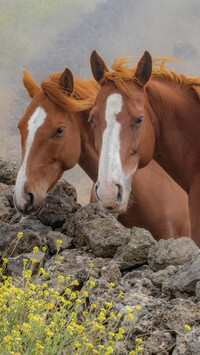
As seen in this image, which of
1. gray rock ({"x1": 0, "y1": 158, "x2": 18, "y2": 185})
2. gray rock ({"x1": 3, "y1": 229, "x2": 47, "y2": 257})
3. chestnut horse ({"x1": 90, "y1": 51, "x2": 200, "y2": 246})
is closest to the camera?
chestnut horse ({"x1": 90, "y1": 51, "x2": 200, "y2": 246})

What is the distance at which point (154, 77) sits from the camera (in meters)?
4.95

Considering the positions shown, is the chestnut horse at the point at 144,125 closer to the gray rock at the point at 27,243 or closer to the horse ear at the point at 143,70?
the horse ear at the point at 143,70

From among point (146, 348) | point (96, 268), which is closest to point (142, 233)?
point (96, 268)

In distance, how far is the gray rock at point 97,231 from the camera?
14.1 ft

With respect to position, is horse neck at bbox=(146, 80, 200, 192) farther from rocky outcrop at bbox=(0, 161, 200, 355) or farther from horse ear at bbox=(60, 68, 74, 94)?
horse ear at bbox=(60, 68, 74, 94)

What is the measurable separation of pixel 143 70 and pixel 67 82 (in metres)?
1.16

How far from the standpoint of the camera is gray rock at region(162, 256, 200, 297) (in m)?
3.32

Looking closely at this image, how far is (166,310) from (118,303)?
0.39 m

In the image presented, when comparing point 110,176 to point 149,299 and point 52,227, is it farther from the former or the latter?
point 52,227

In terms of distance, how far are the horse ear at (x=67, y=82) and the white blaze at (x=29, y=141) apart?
398mm

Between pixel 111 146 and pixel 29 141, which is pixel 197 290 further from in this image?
pixel 29 141

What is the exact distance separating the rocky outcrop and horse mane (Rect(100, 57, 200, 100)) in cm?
105

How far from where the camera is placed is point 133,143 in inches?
172

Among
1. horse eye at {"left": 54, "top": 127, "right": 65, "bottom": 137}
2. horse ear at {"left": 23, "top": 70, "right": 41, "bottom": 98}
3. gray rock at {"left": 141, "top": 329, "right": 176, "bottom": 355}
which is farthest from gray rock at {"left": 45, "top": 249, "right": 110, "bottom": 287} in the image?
horse ear at {"left": 23, "top": 70, "right": 41, "bottom": 98}
